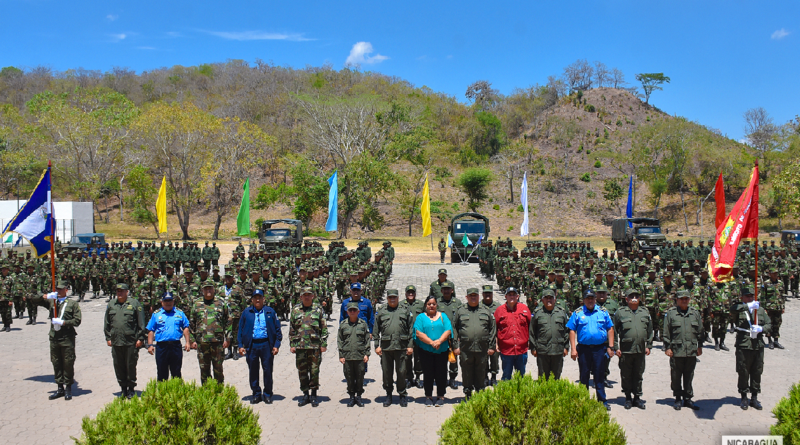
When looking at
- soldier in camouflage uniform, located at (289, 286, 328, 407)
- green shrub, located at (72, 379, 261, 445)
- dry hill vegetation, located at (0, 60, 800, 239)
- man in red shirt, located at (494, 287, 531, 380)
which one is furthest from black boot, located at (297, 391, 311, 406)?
dry hill vegetation, located at (0, 60, 800, 239)

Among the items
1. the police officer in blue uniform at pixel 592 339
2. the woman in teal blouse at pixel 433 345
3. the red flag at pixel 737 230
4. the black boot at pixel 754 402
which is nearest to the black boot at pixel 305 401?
the woman in teal blouse at pixel 433 345

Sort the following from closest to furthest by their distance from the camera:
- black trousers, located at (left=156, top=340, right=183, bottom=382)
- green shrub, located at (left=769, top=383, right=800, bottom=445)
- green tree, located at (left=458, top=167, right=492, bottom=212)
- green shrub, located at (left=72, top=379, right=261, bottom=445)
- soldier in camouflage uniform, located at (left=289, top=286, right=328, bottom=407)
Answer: green shrub, located at (left=72, top=379, right=261, bottom=445) → green shrub, located at (left=769, top=383, right=800, bottom=445) → soldier in camouflage uniform, located at (left=289, top=286, right=328, bottom=407) → black trousers, located at (left=156, top=340, right=183, bottom=382) → green tree, located at (left=458, top=167, right=492, bottom=212)

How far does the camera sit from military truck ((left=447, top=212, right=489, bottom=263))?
27.2 m

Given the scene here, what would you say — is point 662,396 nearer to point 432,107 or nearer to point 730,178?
point 730,178

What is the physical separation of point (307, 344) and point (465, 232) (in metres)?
20.8

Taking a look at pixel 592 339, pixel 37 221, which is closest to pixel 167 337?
pixel 37 221

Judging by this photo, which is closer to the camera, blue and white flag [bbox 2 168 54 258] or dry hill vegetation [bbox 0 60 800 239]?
blue and white flag [bbox 2 168 54 258]

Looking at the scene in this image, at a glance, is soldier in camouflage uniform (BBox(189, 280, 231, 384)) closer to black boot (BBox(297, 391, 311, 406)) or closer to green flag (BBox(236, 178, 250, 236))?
black boot (BBox(297, 391, 311, 406))

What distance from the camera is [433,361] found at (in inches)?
292

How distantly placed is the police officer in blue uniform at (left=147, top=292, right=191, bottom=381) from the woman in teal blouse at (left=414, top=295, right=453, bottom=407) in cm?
302

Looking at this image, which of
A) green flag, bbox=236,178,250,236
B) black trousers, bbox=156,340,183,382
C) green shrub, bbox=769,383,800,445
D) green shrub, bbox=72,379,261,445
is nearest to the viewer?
green shrub, bbox=72,379,261,445

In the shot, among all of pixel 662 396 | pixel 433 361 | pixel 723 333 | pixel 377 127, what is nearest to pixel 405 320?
pixel 433 361

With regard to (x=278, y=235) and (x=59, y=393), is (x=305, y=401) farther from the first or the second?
(x=278, y=235)

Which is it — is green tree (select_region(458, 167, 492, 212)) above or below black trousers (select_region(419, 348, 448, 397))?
above
